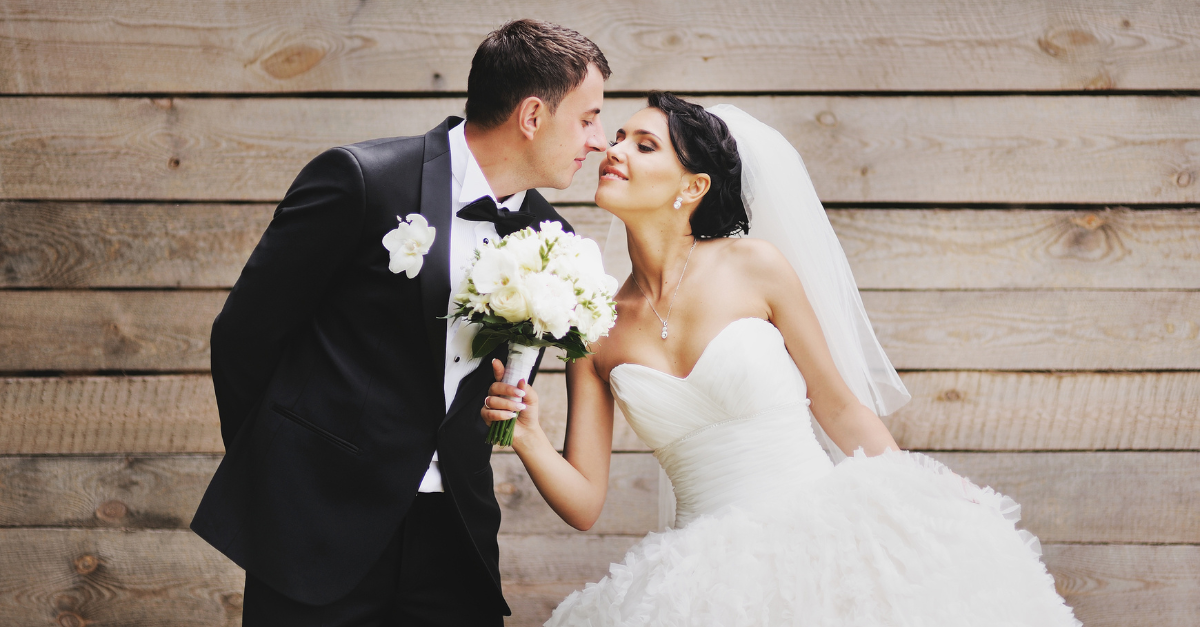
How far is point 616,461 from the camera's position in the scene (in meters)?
2.58

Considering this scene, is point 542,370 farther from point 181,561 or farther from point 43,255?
point 43,255

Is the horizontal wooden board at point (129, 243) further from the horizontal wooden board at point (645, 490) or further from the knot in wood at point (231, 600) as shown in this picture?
the knot in wood at point (231, 600)

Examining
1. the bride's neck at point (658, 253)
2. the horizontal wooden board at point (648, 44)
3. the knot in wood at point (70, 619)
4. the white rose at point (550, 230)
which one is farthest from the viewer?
the knot in wood at point (70, 619)

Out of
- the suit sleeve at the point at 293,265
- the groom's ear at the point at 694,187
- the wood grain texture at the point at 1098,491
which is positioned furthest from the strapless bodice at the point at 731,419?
the wood grain texture at the point at 1098,491

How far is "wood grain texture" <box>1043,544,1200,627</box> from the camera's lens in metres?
2.59

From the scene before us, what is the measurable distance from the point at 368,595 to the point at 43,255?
1.87 meters

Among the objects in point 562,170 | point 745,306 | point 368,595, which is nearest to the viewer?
point 368,595

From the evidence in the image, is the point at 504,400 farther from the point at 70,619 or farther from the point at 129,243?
the point at 70,619

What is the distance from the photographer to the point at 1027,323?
8.30 ft

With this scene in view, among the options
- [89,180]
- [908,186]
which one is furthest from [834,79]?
[89,180]

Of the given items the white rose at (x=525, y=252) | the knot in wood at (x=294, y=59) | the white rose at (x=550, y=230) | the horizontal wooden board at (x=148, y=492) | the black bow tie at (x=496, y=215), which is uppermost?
the knot in wood at (x=294, y=59)

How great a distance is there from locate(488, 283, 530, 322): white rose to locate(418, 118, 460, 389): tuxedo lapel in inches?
7.2

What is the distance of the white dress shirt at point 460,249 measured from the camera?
1.63m

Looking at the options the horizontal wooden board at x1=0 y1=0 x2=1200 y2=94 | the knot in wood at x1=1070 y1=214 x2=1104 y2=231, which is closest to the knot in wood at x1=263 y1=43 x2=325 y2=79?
the horizontal wooden board at x1=0 y1=0 x2=1200 y2=94
